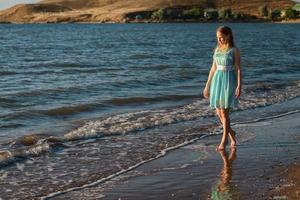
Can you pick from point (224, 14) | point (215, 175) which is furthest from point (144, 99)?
point (224, 14)

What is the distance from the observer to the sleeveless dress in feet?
34.0

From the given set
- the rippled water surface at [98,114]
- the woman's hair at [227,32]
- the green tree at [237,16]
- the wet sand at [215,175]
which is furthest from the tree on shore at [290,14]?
the woman's hair at [227,32]

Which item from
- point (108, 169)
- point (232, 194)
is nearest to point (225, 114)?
point (108, 169)

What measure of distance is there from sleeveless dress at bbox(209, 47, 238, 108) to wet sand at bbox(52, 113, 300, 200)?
0.89 meters

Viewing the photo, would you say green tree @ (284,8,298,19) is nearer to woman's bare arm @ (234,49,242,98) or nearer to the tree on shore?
the tree on shore

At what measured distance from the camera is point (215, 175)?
356 inches

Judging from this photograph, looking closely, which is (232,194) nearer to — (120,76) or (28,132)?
(28,132)

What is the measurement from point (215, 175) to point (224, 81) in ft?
6.82

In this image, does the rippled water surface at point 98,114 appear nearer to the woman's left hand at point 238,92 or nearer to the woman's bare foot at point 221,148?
the woman's bare foot at point 221,148

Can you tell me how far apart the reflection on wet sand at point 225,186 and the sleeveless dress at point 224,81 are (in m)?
1.08

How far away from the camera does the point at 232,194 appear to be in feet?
25.9

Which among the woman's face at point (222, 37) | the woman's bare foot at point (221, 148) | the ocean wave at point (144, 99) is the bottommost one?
the ocean wave at point (144, 99)

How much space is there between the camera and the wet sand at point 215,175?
808 centimetres

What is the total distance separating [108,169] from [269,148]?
2994 mm
